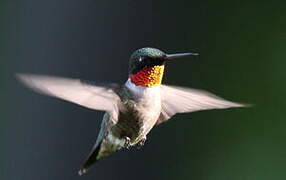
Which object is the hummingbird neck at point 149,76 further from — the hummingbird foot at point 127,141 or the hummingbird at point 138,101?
the hummingbird foot at point 127,141

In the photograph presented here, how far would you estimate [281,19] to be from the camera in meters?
3.24

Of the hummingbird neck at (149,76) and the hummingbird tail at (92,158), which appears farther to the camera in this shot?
the hummingbird tail at (92,158)

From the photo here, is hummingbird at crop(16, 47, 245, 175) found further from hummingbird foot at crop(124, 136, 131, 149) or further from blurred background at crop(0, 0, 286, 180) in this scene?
blurred background at crop(0, 0, 286, 180)

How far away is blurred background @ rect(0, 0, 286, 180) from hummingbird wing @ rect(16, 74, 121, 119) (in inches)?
42.9

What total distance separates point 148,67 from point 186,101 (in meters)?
0.19

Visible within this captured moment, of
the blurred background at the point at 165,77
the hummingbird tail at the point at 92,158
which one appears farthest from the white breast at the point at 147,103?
the blurred background at the point at 165,77

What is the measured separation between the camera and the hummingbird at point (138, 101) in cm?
145

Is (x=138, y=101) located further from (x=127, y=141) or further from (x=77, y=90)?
(x=77, y=90)

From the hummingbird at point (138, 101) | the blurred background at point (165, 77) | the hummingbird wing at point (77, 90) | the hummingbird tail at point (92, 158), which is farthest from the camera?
the blurred background at point (165, 77)

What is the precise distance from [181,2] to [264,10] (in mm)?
558

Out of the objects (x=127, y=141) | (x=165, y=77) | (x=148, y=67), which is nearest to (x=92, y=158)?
(x=127, y=141)

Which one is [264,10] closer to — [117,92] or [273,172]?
[273,172]

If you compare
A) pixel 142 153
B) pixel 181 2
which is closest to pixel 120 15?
pixel 181 2

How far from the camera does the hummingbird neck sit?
5.09 feet
